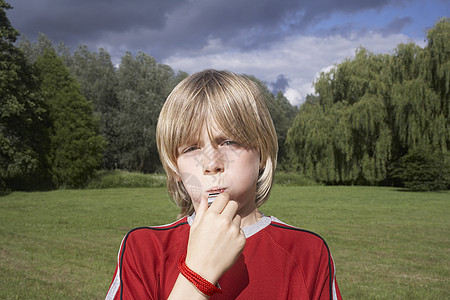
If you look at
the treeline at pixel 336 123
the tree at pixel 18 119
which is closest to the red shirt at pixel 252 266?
the treeline at pixel 336 123

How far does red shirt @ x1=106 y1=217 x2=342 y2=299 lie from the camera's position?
44.2 inches

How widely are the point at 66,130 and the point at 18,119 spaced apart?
311 cm

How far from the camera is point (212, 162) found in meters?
1.05

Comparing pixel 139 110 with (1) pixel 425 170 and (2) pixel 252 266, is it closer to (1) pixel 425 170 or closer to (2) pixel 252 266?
(1) pixel 425 170

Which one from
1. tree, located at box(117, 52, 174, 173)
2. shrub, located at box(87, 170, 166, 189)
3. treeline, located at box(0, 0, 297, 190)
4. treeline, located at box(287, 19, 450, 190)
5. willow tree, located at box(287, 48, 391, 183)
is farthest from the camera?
tree, located at box(117, 52, 174, 173)

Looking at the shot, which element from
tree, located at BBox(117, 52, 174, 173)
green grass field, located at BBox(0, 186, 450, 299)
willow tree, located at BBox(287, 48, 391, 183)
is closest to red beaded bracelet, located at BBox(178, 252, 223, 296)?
green grass field, located at BBox(0, 186, 450, 299)

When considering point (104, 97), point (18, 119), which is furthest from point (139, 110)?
point (18, 119)

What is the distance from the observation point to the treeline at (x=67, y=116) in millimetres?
20969

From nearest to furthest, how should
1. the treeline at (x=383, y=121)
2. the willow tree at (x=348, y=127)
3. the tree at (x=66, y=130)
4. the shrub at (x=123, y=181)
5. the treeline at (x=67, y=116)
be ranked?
the treeline at (x=383, y=121) < the treeline at (x=67, y=116) < the willow tree at (x=348, y=127) < the tree at (x=66, y=130) < the shrub at (x=123, y=181)

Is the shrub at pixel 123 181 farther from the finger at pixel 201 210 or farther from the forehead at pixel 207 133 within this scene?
the finger at pixel 201 210

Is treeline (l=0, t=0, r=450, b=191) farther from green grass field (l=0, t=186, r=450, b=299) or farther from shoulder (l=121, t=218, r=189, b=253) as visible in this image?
shoulder (l=121, t=218, r=189, b=253)

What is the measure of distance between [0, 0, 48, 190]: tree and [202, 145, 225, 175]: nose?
69.2ft

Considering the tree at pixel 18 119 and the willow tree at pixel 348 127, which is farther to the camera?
A: the willow tree at pixel 348 127

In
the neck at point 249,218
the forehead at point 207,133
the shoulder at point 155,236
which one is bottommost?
the shoulder at point 155,236
